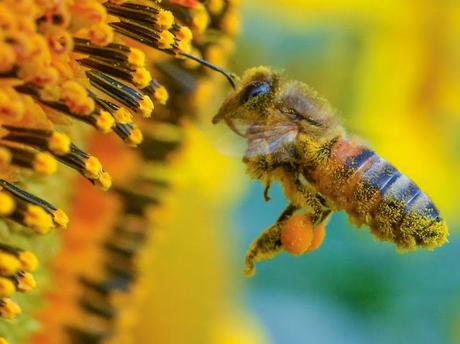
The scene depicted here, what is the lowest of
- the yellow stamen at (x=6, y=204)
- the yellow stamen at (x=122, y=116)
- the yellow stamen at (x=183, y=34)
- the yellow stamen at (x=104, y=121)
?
the yellow stamen at (x=6, y=204)

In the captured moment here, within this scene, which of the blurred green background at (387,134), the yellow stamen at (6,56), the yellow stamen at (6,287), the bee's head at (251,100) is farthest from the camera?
the blurred green background at (387,134)

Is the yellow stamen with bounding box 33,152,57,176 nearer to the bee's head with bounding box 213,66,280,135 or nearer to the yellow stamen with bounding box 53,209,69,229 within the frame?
the yellow stamen with bounding box 53,209,69,229

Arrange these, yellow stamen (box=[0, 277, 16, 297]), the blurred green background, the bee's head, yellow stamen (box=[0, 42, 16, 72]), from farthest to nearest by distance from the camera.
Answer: the blurred green background, the bee's head, yellow stamen (box=[0, 277, 16, 297]), yellow stamen (box=[0, 42, 16, 72])

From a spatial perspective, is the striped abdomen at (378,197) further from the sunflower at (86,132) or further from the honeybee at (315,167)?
the sunflower at (86,132)

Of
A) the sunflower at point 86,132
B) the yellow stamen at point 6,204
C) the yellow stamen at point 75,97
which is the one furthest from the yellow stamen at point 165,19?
the yellow stamen at point 6,204

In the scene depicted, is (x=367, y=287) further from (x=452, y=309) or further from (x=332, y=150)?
(x=332, y=150)

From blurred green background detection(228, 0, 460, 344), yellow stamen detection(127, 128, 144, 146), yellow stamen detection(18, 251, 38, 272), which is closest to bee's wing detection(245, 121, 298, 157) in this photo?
yellow stamen detection(127, 128, 144, 146)
